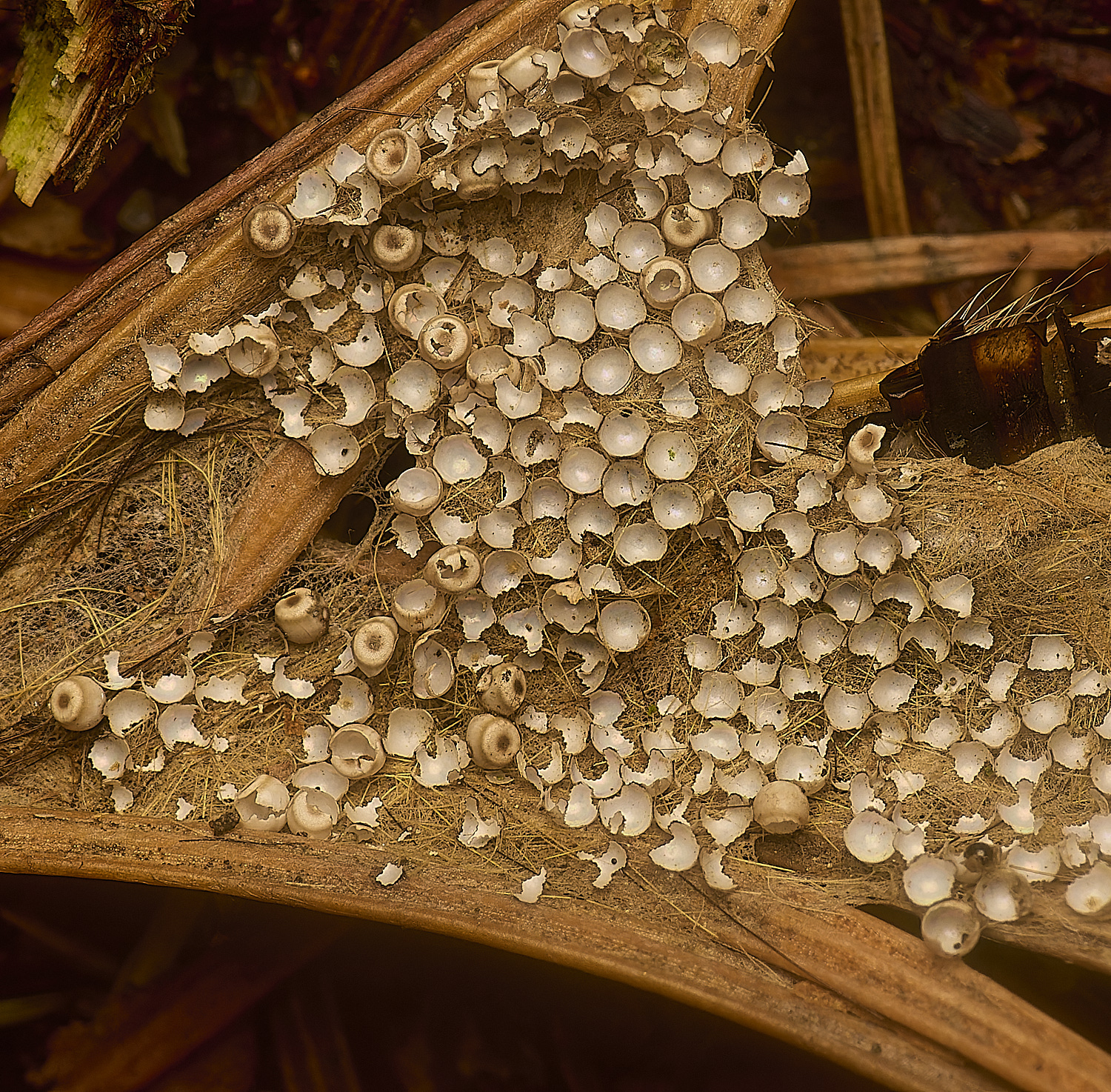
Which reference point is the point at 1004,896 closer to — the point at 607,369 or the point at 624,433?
the point at 624,433

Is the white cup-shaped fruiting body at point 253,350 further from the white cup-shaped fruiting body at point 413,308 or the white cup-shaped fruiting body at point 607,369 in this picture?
the white cup-shaped fruiting body at point 607,369

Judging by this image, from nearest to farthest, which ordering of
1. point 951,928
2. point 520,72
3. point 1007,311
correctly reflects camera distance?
1. point 951,928
2. point 520,72
3. point 1007,311

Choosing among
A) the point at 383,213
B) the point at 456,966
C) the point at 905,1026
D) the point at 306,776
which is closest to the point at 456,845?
the point at 306,776

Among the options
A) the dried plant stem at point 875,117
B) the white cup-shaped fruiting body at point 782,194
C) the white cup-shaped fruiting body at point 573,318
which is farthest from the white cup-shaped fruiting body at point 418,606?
the dried plant stem at point 875,117

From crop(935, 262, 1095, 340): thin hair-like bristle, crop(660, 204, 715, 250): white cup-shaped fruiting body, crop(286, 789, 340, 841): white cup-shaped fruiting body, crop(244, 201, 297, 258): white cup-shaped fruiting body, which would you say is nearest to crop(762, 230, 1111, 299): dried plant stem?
crop(935, 262, 1095, 340): thin hair-like bristle

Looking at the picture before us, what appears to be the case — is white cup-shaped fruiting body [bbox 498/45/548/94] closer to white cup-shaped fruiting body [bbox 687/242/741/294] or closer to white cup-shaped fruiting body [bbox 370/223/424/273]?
white cup-shaped fruiting body [bbox 370/223/424/273]

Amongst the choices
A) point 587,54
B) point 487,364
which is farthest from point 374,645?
point 587,54
